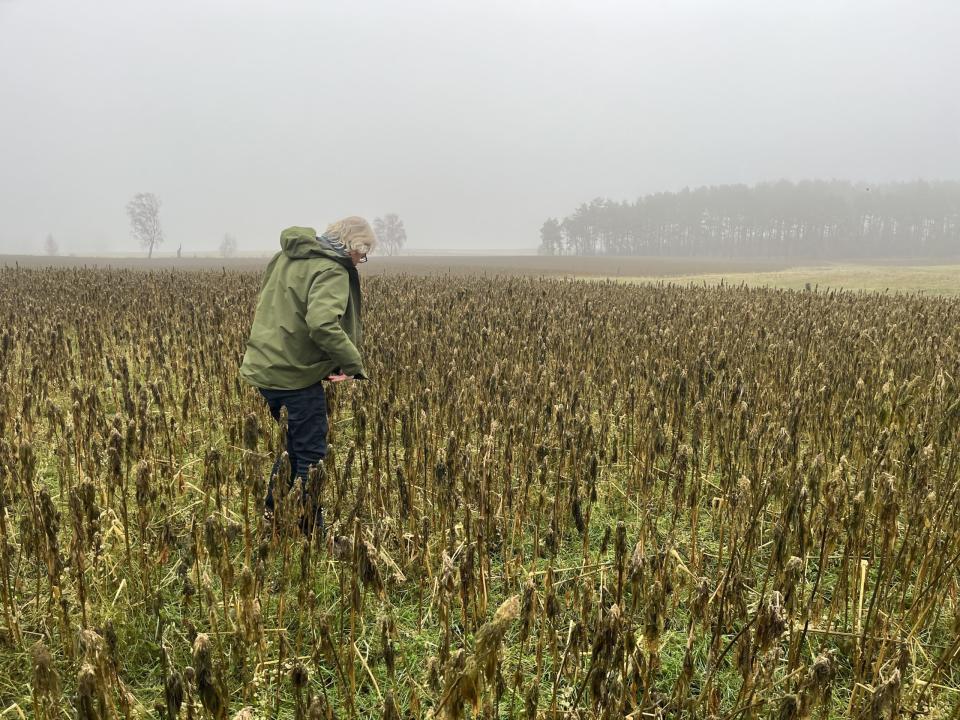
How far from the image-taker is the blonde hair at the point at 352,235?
3777mm

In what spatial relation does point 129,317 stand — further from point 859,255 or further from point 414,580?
point 859,255

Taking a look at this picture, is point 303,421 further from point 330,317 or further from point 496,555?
point 496,555

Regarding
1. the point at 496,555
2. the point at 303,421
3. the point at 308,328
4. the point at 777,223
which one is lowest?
the point at 496,555

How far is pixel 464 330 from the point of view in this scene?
796cm

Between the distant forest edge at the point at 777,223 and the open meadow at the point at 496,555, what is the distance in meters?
125

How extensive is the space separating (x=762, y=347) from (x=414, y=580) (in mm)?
6303

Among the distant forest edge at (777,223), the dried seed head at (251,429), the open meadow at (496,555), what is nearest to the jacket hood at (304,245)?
the open meadow at (496,555)

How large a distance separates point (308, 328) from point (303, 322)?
0.08 m

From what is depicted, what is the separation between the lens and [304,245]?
3719mm

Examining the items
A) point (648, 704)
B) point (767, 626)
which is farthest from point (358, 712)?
point (767, 626)

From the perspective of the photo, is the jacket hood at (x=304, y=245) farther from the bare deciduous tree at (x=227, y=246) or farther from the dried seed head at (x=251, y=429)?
the bare deciduous tree at (x=227, y=246)

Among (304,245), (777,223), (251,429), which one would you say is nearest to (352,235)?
(304,245)

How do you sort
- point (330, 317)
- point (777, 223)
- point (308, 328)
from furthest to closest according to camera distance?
point (777, 223) → point (308, 328) → point (330, 317)

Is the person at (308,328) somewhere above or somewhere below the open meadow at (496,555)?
above
